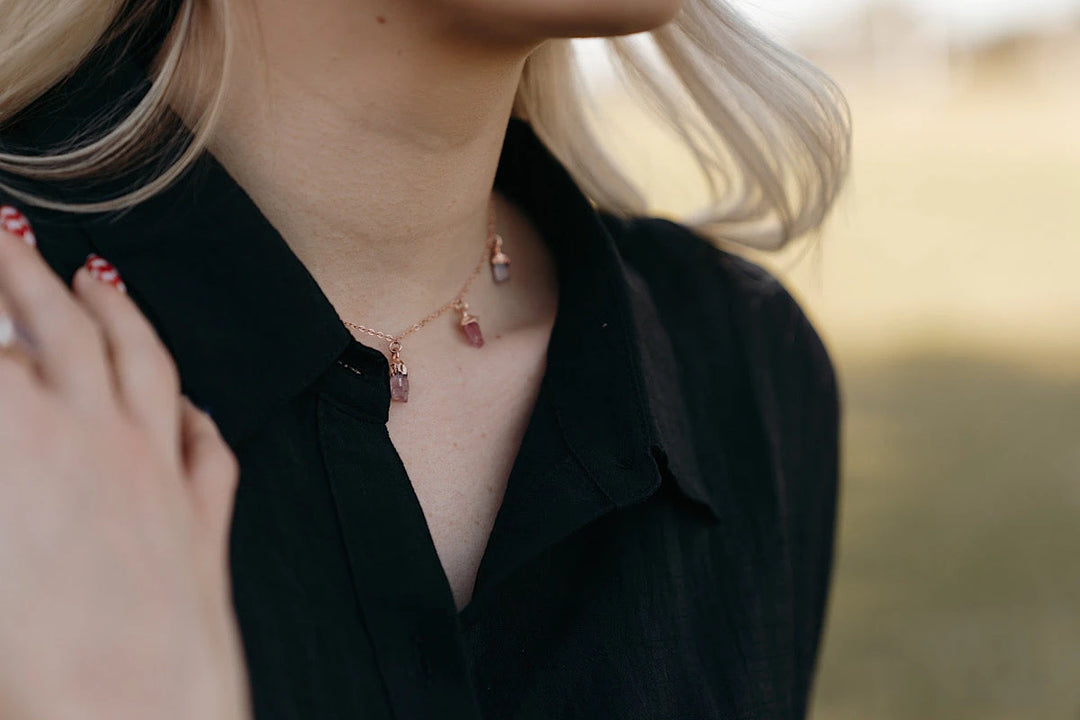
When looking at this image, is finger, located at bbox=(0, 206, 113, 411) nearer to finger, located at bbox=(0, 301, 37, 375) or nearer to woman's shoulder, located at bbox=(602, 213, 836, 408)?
finger, located at bbox=(0, 301, 37, 375)

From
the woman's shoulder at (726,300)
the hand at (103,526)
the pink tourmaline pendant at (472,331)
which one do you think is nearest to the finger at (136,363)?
the hand at (103,526)

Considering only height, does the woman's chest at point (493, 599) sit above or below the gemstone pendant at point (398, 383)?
below

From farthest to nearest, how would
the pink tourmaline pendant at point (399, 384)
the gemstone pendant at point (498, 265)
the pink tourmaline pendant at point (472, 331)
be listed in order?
the gemstone pendant at point (498, 265)
the pink tourmaline pendant at point (472, 331)
the pink tourmaline pendant at point (399, 384)

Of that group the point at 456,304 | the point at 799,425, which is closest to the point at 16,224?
the point at 456,304

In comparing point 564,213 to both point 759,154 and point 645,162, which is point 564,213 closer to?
point 759,154

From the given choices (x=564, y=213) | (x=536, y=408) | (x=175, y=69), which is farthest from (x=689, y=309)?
(x=175, y=69)

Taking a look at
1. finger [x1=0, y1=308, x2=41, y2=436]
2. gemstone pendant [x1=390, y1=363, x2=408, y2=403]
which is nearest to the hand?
finger [x1=0, y1=308, x2=41, y2=436]

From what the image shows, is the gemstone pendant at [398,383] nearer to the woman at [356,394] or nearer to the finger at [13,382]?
the woman at [356,394]
